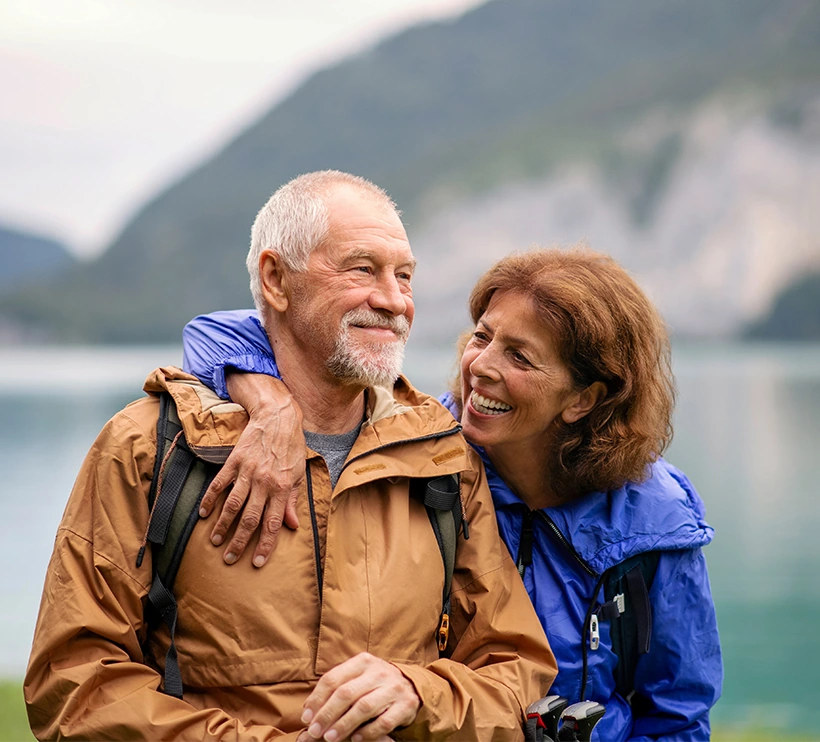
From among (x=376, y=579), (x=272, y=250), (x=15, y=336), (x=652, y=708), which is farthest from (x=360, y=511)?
(x=15, y=336)

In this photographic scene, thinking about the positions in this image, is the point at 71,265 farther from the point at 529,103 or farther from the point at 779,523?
the point at 779,523

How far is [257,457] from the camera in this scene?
10.8 ft

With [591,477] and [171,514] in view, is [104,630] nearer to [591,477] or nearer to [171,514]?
[171,514]

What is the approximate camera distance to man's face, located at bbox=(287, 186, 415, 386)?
143 inches

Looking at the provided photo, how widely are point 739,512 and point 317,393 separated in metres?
20.1

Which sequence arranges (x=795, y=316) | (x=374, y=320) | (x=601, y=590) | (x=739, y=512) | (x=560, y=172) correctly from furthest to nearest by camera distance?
(x=560, y=172) → (x=795, y=316) → (x=739, y=512) → (x=601, y=590) → (x=374, y=320)

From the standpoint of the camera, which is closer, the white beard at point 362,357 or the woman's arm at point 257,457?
the woman's arm at point 257,457

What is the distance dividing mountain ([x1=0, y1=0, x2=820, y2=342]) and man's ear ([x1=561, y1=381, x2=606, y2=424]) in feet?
233

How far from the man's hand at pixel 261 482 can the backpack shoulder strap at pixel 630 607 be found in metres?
1.25

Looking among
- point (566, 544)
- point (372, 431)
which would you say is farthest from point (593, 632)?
point (372, 431)

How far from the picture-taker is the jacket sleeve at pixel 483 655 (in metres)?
3.24

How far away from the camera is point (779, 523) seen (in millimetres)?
21125

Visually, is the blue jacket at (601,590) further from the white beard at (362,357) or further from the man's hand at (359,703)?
the man's hand at (359,703)

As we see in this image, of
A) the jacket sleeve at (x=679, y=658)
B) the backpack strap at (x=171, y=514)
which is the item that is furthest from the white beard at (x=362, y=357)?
the jacket sleeve at (x=679, y=658)
